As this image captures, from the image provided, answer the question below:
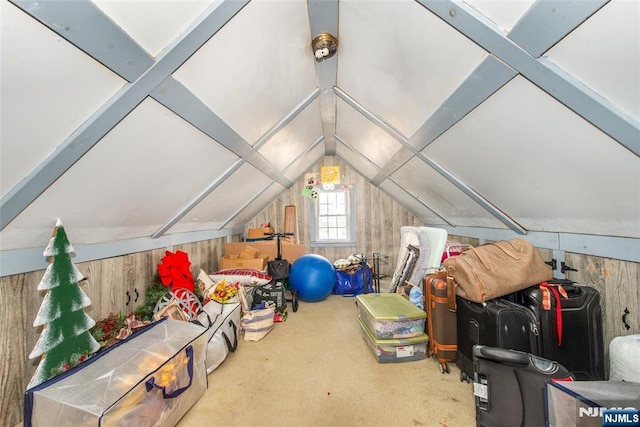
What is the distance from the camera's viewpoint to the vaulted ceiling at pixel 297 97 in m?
→ 0.98

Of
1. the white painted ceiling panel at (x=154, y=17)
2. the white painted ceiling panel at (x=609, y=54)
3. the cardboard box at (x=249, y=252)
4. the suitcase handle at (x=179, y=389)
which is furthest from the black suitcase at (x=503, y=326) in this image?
the cardboard box at (x=249, y=252)

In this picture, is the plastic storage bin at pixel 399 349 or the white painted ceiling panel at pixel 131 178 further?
the plastic storage bin at pixel 399 349

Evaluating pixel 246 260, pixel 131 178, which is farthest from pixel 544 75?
pixel 246 260

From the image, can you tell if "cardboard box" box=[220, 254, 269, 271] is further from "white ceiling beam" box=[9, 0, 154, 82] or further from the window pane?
"white ceiling beam" box=[9, 0, 154, 82]

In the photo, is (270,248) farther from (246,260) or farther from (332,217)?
(332,217)

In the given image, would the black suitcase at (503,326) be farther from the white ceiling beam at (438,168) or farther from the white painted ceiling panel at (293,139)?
the white painted ceiling panel at (293,139)

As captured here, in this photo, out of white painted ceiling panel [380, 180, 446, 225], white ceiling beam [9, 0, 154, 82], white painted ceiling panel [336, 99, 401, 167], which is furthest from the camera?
white painted ceiling panel [380, 180, 446, 225]

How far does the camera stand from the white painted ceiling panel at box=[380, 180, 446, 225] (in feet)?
13.9

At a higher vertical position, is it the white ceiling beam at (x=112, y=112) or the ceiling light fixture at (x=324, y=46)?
the ceiling light fixture at (x=324, y=46)

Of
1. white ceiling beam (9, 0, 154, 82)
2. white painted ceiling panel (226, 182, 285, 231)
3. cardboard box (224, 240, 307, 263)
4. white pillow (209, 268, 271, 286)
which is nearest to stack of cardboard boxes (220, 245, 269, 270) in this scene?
cardboard box (224, 240, 307, 263)

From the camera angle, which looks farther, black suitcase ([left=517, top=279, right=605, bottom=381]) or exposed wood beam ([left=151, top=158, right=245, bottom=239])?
exposed wood beam ([left=151, top=158, right=245, bottom=239])

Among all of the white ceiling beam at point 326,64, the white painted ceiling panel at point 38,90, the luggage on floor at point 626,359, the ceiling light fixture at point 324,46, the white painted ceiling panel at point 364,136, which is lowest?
the luggage on floor at point 626,359

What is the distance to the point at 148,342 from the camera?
1.60 meters

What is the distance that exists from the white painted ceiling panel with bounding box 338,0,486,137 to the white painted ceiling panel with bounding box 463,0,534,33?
14 centimetres
